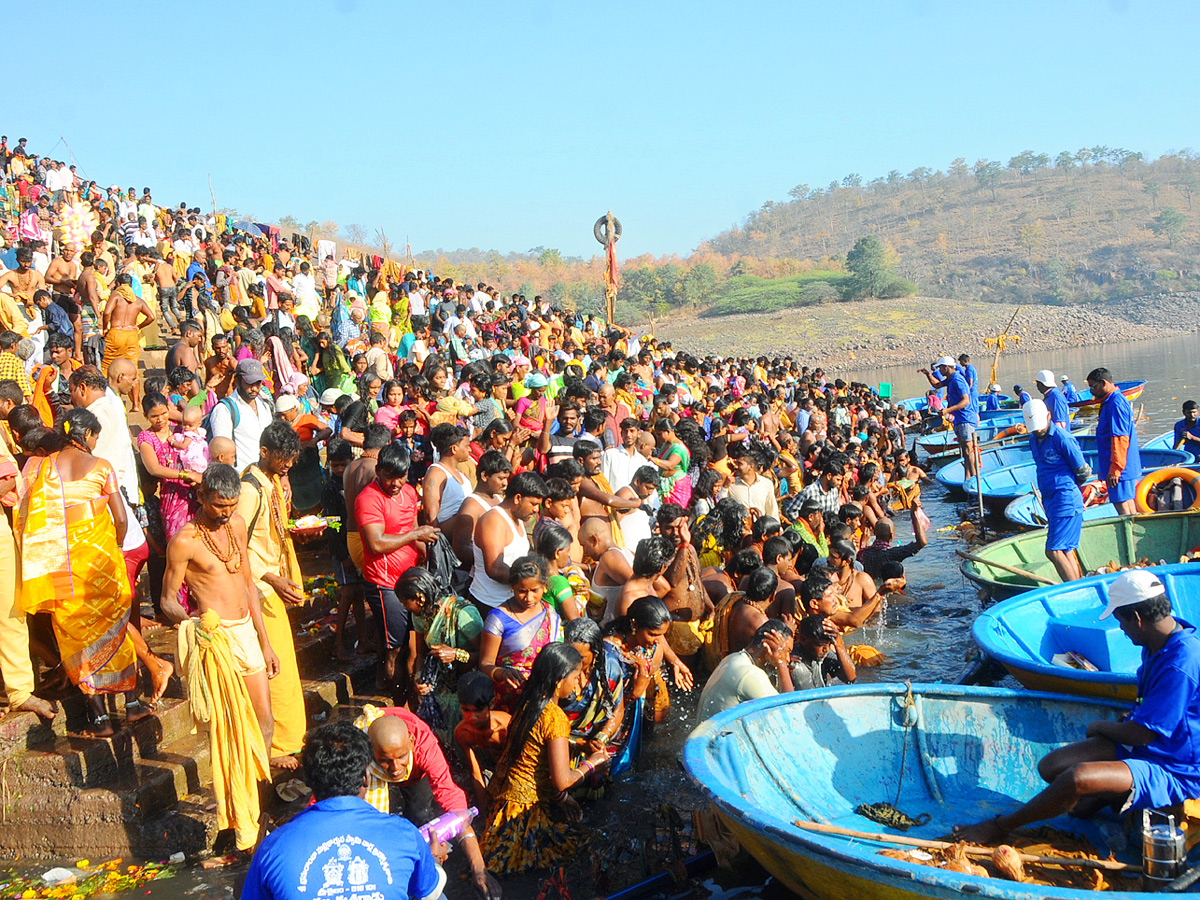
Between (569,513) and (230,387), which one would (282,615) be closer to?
(569,513)

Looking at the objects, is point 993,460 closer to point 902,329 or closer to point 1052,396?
point 1052,396

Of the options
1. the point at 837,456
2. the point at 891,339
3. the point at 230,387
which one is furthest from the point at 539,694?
the point at 891,339

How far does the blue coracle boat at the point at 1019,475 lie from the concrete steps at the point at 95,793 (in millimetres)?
11036

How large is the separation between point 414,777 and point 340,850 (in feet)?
4.31

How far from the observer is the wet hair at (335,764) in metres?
3.12

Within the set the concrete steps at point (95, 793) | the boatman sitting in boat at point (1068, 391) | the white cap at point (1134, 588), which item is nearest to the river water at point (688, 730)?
the concrete steps at point (95, 793)

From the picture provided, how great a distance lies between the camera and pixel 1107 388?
1017 cm

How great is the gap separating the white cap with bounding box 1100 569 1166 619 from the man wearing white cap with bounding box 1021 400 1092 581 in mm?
4260

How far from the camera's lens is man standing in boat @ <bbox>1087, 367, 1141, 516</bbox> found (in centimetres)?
1009

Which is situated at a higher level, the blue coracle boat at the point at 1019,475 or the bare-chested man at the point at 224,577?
the bare-chested man at the point at 224,577

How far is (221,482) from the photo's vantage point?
4.65 meters

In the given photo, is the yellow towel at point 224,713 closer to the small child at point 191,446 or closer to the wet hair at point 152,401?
the small child at point 191,446

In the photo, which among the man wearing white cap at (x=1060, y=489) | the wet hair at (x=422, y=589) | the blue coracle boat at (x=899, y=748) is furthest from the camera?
the man wearing white cap at (x=1060, y=489)

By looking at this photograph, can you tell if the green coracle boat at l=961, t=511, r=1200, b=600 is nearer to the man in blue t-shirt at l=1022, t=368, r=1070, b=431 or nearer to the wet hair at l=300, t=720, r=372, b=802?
the man in blue t-shirt at l=1022, t=368, r=1070, b=431
